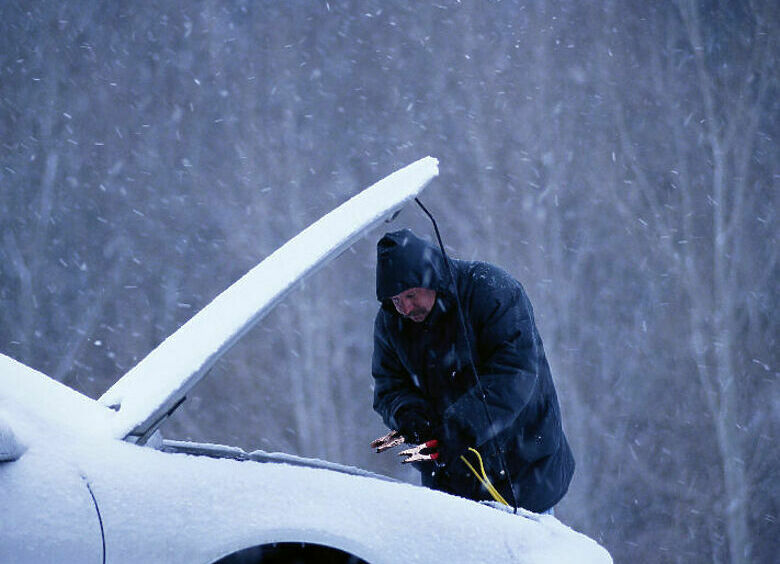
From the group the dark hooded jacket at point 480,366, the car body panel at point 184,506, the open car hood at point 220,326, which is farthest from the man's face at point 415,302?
the car body panel at point 184,506

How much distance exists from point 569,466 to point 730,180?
478 centimetres

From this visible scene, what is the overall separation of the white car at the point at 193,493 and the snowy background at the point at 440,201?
4.31 m

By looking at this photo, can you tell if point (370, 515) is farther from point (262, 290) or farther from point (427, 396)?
point (427, 396)

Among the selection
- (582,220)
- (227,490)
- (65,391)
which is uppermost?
(65,391)

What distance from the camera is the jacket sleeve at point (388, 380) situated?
2.92 metres

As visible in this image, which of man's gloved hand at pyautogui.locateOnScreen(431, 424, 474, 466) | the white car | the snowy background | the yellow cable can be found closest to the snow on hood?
the white car

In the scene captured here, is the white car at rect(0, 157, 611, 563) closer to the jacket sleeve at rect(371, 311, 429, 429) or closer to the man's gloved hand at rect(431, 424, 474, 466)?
the man's gloved hand at rect(431, 424, 474, 466)

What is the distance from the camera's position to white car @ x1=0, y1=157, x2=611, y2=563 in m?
1.60

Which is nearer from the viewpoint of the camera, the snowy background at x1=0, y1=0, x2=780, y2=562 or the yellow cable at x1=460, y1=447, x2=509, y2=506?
the yellow cable at x1=460, y1=447, x2=509, y2=506

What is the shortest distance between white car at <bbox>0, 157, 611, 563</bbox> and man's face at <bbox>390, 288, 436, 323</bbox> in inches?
34.3

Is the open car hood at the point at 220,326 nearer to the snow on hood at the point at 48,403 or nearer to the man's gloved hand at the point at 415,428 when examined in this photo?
the snow on hood at the point at 48,403

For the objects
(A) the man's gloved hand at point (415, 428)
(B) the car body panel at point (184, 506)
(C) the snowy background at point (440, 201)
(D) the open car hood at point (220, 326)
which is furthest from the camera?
(C) the snowy background at point (440, 201)

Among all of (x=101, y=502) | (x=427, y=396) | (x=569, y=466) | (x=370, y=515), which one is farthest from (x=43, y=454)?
(x=569, y=466)

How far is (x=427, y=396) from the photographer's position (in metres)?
2.99
